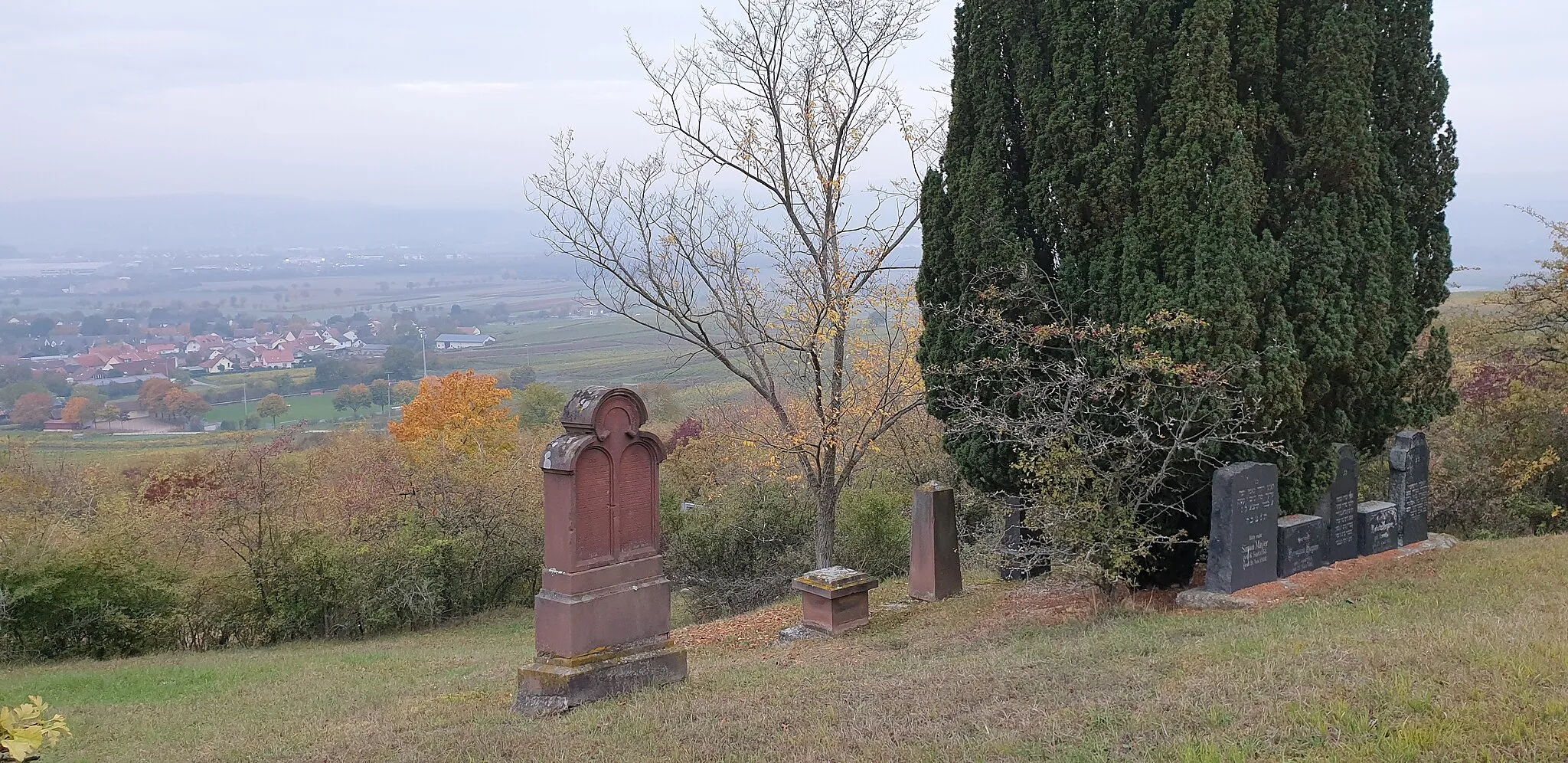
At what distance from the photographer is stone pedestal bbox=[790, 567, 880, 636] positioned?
11430 mm

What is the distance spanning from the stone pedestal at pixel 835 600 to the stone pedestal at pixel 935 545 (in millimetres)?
1060

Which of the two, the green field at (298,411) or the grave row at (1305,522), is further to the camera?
the green field at (298,411)

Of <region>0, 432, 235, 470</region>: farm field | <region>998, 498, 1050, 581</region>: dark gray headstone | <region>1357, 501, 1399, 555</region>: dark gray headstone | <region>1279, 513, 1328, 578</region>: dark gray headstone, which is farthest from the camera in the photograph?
<region>0, 432, 235, 470</region>: farm field

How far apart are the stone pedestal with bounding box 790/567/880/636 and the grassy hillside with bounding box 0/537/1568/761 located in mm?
379

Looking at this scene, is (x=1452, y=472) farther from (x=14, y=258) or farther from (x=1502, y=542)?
(x=14, y=258)

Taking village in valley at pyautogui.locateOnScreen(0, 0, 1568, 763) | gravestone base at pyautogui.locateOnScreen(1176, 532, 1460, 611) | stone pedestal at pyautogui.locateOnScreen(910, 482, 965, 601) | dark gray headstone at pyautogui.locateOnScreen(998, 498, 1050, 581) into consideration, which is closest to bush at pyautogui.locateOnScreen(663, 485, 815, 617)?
village in valley at pyautogui.locateOnScreen(0, 0, 1568, 763)

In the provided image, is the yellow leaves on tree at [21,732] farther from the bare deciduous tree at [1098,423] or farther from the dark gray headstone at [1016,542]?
the dark gray headstone at [1016,542]

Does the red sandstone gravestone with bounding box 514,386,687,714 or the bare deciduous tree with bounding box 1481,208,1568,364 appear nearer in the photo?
the red sandstone gravestone with bounding box 514,386,687,714

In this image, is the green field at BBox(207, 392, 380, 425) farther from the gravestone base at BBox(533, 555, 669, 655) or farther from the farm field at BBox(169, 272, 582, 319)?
the gravestone base at BBox(533, 555, 669, 655)

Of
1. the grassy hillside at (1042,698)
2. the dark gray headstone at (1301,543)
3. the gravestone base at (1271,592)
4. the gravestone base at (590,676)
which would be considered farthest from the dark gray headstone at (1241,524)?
the gravestone base at (590,676)

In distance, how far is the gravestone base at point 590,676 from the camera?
7.52m

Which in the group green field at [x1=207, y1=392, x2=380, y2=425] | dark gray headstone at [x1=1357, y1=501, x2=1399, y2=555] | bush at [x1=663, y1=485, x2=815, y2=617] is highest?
dark gray headstone at [x1=1357, y1=501, x2=1399, y2=555]

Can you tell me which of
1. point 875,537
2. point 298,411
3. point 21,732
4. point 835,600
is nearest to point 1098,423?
point 835,600

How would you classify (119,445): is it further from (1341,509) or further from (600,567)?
(1341,509)
